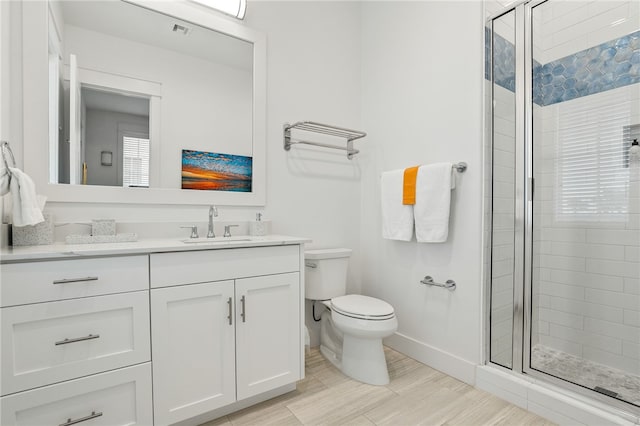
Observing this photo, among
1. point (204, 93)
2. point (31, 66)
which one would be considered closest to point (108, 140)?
point (31, 66)

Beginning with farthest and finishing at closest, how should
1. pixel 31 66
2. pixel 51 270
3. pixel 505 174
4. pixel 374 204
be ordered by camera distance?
1. pixel 374 204
2. pixel 505 174
3. pixel 31 66
4. pixel 51 270

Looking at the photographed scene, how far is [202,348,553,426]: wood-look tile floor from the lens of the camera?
4.83 feet

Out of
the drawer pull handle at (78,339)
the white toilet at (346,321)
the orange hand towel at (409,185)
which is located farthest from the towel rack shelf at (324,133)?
the drawer pull handle at (78,339)

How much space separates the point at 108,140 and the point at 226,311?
3.44ft

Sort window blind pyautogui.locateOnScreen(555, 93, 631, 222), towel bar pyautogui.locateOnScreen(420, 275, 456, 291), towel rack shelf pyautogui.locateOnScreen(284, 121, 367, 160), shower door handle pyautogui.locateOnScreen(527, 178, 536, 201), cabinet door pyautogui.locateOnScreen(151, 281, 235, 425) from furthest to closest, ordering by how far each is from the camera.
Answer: towel rack shelf pyautogui.locateOnScreen(284, 121, 367, 160), towel bar pyautogui.locateOnScreen(420, 275, 456, 291), window blind pyautogui.locateOnScreen(555, 93, 631, 222), shower door handle pyautogui.locateOnScreen(527, 178, 536, 201), cabinet door pyautogui.locateOnScreen(151, 281, 235, 425)

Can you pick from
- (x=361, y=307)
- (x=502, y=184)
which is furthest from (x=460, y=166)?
(x=361, y=307)

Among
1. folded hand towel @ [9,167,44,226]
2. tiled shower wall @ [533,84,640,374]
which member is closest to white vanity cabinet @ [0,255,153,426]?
folded hand towel @ [9,167,44,226]

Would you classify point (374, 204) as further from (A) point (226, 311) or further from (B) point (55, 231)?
(B) point (55, 231)

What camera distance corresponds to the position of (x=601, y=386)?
154 centimetres

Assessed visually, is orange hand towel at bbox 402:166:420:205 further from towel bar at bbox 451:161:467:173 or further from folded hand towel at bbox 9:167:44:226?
folded hand towel at bbox 9:167:44:226

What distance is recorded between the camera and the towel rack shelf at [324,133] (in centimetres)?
212

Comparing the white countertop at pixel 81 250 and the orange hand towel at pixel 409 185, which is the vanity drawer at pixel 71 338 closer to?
the white countertop at pixel 81 250

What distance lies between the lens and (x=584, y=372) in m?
1.72

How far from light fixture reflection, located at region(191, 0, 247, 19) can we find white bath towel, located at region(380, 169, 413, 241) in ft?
4.46
